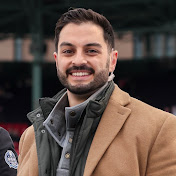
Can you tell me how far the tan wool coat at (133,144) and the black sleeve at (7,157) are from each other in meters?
0.93

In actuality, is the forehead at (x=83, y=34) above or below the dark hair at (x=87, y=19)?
below

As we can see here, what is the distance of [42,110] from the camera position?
2455mm

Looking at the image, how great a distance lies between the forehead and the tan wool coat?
15.9 inches

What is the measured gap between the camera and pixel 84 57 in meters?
2.18

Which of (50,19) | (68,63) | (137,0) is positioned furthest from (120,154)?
(50,19)

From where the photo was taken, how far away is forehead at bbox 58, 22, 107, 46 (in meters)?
2.18

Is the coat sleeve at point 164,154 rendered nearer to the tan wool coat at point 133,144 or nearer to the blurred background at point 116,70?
the tan wool coat at point 133,144

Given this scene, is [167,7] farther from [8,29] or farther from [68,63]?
[68,63]

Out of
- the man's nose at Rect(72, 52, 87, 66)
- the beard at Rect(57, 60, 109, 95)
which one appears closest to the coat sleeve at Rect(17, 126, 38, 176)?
the beard at Rect(57, 60, 109, 95)

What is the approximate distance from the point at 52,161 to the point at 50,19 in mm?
15101

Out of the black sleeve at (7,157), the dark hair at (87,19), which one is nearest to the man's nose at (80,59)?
the dark hair at (87,19)

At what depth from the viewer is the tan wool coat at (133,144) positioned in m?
2.04

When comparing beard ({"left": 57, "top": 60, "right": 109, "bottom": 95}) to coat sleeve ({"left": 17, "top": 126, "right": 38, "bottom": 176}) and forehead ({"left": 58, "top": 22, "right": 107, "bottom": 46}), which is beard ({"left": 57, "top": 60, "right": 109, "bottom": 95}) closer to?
forehead ({"left": 58, "top": 22, "right": 107, "bottom": 46})

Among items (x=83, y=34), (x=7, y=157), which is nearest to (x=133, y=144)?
(x=83, y=34)
